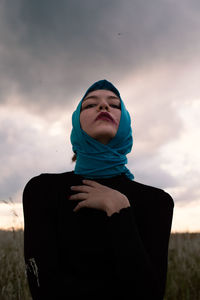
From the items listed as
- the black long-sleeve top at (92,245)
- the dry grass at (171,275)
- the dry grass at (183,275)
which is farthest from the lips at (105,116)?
the dry grass at (183,275)

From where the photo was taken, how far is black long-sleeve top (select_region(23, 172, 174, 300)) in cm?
233

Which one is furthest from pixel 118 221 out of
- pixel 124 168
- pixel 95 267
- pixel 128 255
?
pixel 124 168

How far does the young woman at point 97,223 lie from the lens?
7.68 ft

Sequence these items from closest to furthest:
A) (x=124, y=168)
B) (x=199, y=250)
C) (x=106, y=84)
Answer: (x=124, y=168) → (x=106, y=84) → (x=199, y=250)

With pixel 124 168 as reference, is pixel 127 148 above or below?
above

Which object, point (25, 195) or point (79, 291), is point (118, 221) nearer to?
point (79, 291)

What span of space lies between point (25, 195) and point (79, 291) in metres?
0.94

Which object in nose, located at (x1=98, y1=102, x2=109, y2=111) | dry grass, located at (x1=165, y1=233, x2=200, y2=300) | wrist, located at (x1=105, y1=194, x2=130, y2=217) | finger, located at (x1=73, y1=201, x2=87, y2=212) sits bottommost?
dry grass, located at (x1=165, y1=233, x2=200, y2=300)

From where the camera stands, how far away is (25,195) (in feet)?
9.32

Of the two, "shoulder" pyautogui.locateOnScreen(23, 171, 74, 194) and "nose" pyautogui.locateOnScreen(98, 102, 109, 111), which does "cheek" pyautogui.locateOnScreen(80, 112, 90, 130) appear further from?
"shoulder" pyautogui.locateOnScreen(23, 171, 74, 194)

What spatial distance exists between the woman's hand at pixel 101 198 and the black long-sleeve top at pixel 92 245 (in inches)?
2.1

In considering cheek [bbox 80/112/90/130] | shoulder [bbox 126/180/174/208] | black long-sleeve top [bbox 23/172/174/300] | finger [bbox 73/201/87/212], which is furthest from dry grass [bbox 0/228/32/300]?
cheek [bbox 80/112/90/130]

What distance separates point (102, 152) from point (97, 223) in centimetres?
64

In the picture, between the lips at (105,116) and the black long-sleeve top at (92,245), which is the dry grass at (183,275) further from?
the lips at (105,116)
